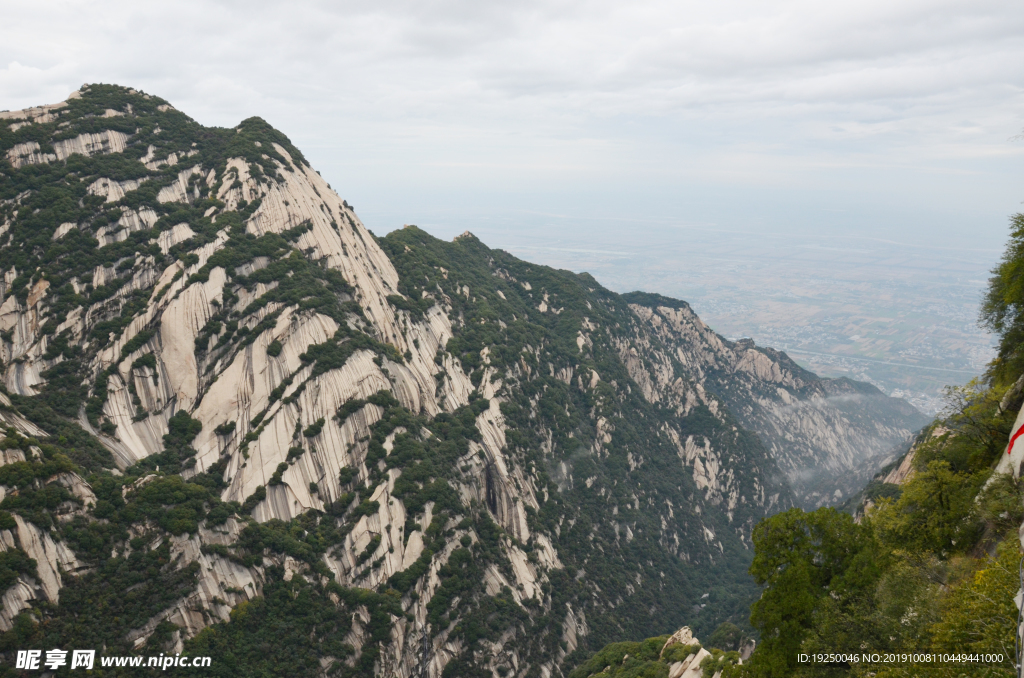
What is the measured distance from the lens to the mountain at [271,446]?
57.4 m

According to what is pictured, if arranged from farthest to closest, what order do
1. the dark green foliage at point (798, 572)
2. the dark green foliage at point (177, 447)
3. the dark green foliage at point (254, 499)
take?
the dark green foliage at point (254, 499), the dark green foliage at point (177, 447), the dark green foliage at point (798, 572)

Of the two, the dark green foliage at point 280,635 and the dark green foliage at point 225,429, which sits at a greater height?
the dark green foliage at point 225,429

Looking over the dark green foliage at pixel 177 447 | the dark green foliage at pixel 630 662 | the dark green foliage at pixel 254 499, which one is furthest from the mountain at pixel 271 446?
the dark green foliage at pixel 630 662

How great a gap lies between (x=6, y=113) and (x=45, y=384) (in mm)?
48623

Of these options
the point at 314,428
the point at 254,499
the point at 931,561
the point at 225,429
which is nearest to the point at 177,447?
the point at 225,429

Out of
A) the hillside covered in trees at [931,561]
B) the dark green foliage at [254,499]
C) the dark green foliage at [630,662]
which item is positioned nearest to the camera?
the hillside covered in trees at [931,561]

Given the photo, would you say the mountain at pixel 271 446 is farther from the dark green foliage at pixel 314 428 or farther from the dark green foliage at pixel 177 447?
the dark green foliage at pixel 177 447

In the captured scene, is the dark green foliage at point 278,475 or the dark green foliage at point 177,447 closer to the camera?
the dark green foliage at point 177,447

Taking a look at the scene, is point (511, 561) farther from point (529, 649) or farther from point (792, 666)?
point (792, 666)

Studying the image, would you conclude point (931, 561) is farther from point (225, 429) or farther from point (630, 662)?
point (225, 429)

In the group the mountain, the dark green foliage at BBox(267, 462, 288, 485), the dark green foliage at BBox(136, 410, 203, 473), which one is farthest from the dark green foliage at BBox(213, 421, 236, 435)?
the dark green foliage at BBox(267, 462, 288, 485)

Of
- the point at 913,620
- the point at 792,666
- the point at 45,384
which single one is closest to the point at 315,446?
the point at 45,384

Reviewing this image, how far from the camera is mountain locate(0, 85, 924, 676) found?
Result: 57438 mm

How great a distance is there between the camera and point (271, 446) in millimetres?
76000
